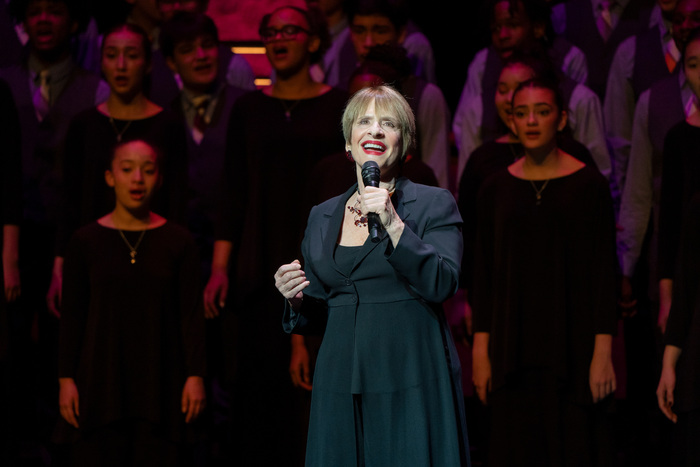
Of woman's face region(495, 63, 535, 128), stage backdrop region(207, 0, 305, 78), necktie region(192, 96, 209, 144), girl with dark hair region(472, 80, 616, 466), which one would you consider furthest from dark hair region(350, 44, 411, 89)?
stage backdrop region(207, 0, 305, 78)

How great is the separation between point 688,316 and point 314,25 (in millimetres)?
1893

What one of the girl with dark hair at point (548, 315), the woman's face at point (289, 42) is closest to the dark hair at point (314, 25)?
the woman's face at point (289, 42)

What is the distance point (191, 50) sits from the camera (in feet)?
14.4

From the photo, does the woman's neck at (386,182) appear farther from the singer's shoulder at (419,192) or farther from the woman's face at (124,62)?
the woman's face at (124,62)

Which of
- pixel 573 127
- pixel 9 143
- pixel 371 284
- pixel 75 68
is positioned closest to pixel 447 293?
pixel 371 284

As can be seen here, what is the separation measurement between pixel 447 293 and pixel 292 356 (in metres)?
1.69

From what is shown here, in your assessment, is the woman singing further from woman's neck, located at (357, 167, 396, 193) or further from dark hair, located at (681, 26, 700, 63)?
dark hair, located at (681, 26, 700, 63)

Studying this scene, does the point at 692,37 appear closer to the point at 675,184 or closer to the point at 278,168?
the point at 675,184

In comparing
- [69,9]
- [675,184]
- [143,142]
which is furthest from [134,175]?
[675,184]

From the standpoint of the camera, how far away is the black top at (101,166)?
401 centimetres

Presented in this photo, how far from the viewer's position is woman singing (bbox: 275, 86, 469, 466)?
210 centimetres

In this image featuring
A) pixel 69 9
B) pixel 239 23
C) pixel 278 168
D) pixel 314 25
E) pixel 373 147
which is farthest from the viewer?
pixel 239 23

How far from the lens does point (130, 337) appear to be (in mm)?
3627

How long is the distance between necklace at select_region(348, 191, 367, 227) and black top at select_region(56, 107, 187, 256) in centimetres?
182
